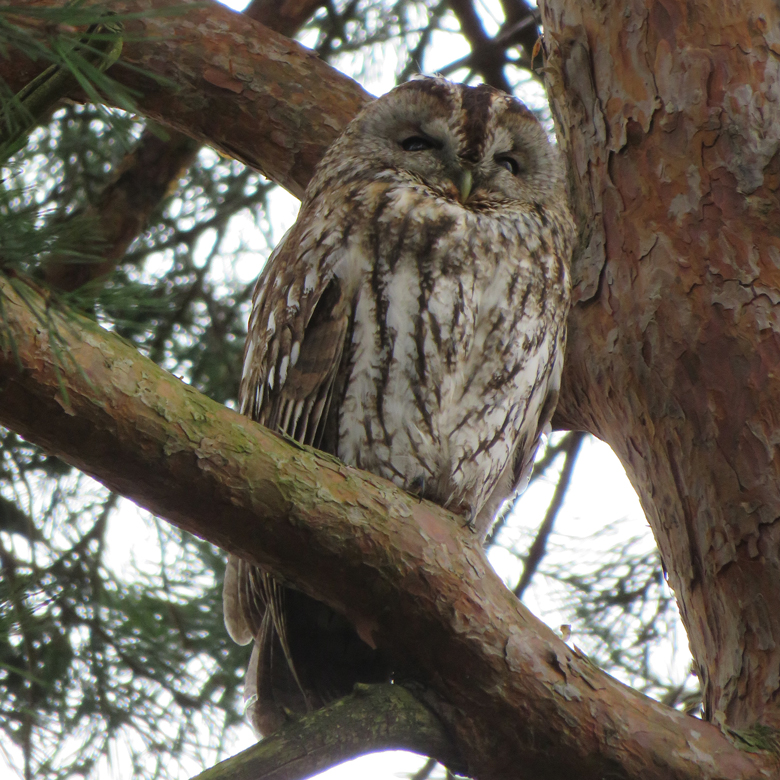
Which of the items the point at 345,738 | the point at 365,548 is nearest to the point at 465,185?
the point at 365,548

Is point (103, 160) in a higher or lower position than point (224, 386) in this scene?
higher

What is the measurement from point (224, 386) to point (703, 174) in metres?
2.07

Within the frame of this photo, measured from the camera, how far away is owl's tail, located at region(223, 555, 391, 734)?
86.1 inches

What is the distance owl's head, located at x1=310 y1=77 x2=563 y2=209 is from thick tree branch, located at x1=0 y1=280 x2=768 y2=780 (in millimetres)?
1104

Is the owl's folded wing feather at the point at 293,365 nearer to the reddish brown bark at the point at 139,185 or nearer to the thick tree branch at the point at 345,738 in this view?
the thick tree branch at the point at 345,738

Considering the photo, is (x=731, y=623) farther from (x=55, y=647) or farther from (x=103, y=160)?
(x=103, y=160)

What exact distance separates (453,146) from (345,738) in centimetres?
162

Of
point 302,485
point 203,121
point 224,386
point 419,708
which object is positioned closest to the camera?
point 302,485

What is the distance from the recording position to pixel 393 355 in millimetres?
2266

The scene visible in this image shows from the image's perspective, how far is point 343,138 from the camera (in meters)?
2.79

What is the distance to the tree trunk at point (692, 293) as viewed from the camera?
209 centimetres

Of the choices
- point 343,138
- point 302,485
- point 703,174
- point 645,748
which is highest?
point 343,138

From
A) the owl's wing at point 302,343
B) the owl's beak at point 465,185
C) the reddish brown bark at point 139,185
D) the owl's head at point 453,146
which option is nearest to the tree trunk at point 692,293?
the owl's head at point 453,146

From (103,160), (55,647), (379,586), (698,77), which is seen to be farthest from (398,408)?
(103,160)
